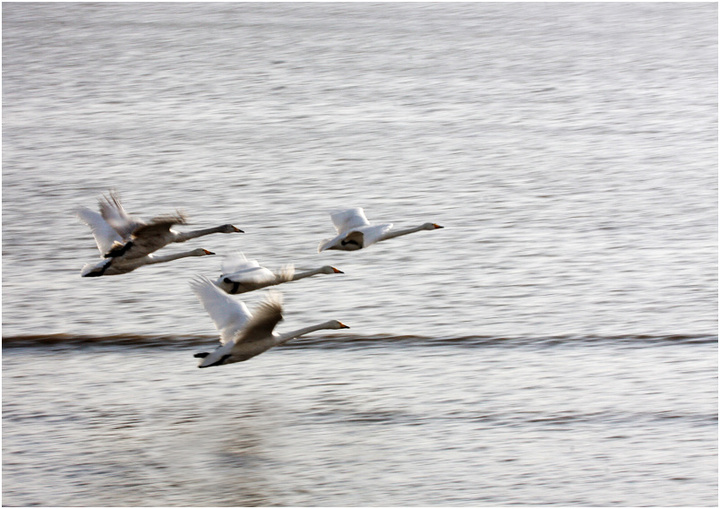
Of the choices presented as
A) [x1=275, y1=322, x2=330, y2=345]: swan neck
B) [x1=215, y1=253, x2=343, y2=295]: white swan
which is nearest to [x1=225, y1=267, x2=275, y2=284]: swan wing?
[x1=215, y1=253, x2=343, y2=295]: white swan

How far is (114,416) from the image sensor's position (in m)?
7.82

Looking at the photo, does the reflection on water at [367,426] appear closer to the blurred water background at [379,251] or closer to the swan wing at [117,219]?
the blurred water background at [379,251]

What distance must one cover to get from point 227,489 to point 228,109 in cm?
712

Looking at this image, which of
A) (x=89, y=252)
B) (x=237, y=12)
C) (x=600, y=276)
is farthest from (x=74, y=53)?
(x=600, y=276)

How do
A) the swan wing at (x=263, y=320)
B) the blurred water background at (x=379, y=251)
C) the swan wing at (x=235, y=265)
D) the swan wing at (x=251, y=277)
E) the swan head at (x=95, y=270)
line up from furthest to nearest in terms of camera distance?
the swan head at (x=95, y=270) < the blurred water background at (x=379, y=251) < the swan wing at (x=235, y=265) < the swan wing at (x=251, y=277) < the swan wing at (x=263, y=320)

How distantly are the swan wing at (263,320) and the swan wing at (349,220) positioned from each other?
1.46 meters

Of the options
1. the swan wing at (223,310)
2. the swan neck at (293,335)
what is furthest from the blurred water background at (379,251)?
the swan wing at (223,310)

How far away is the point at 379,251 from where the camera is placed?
408 inches

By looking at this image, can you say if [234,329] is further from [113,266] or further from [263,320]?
[113,266]

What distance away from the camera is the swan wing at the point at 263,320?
6.12m

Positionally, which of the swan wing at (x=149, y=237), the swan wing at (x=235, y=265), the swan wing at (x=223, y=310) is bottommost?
the swan wing at (x=223, y=310)

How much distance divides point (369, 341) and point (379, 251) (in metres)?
1.83

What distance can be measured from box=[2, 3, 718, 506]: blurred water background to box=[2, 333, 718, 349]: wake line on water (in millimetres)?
30

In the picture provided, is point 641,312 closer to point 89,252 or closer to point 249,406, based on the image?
point 249,406
